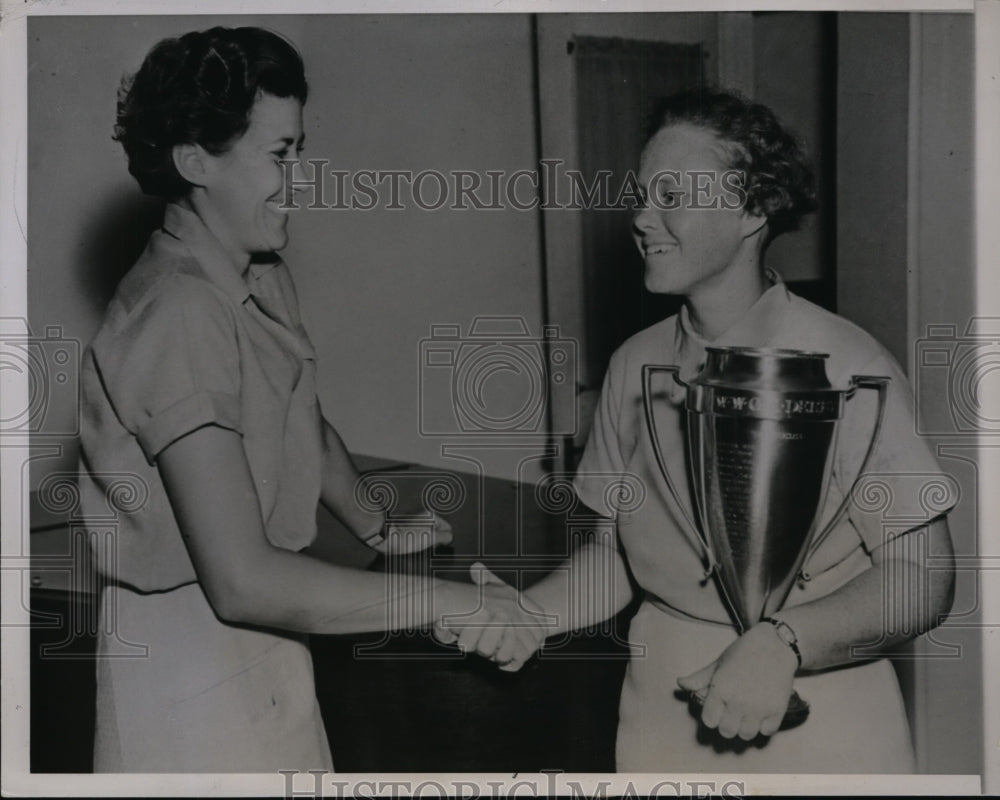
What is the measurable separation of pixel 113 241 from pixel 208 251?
14cm

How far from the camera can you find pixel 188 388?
1231 mm

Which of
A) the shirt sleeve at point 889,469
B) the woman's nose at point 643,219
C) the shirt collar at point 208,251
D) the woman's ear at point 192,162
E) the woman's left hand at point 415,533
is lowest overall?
the woman's left hand at point 415,533

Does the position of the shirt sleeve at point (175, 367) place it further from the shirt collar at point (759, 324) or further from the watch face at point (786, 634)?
the watch face at point (786, 634)

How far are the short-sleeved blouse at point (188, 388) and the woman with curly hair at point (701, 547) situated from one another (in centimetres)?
37

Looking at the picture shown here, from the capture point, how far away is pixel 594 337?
132cm

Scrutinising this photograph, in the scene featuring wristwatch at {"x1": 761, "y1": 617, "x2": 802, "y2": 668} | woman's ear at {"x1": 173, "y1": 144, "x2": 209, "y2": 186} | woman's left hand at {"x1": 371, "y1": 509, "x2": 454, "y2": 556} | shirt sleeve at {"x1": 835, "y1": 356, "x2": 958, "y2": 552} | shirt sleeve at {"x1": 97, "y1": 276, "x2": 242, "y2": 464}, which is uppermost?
woman's ear at {"x1": 173, "y1": 144, "x2": 209, "y2": 186}

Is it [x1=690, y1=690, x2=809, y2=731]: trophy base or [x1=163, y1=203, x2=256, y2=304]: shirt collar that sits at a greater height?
[x1=163, y1=203, x2=256, y2=304]: shirt collar

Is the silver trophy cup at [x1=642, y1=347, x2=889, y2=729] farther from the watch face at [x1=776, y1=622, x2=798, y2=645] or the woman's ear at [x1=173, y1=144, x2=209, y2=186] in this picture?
the woman's ear at [x1=173, y1=144, x2=209, y2=186]

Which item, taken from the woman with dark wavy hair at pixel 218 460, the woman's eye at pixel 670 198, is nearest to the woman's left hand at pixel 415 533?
the woman with dark wavy hair at pixel 218 460

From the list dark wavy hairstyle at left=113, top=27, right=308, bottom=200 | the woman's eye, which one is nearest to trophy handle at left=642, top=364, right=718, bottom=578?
the woman's eye

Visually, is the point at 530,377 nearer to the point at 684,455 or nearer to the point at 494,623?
the point at 684,455

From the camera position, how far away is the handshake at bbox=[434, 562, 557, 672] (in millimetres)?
1305

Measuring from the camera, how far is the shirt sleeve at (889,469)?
1.29 metres

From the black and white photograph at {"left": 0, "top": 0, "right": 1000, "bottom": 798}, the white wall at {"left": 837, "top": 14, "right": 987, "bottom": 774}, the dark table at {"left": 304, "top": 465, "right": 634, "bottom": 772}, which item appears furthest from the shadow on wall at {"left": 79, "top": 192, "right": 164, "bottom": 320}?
the white wall at {"left": 837, "top": 14, "right": 987, "bottom": 774}
